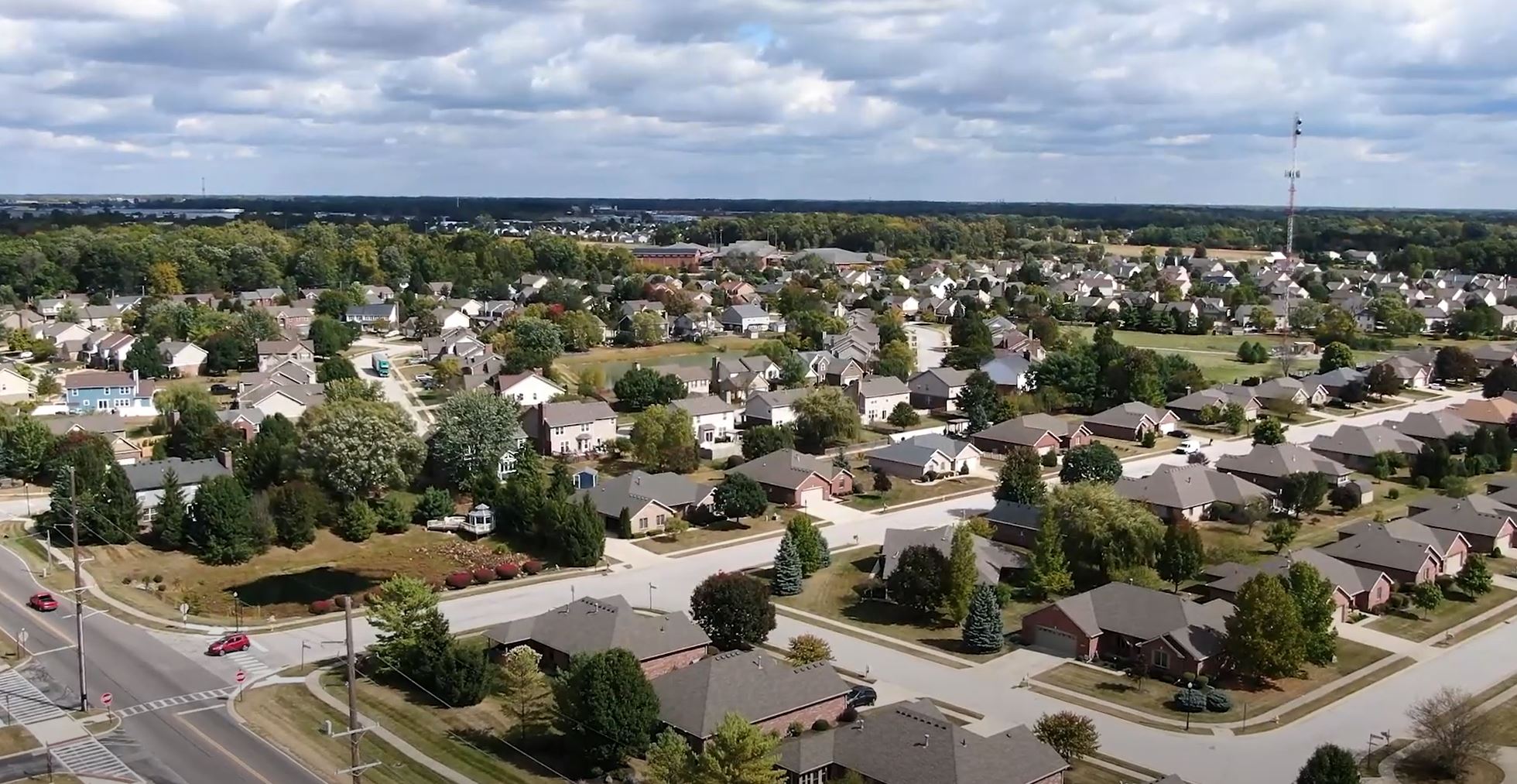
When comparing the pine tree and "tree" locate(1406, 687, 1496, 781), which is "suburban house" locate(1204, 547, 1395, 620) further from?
the pine tree

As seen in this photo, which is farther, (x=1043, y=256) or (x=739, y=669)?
(x=1043, y=256)

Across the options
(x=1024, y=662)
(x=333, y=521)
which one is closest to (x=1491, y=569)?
(x=1024, y=662)

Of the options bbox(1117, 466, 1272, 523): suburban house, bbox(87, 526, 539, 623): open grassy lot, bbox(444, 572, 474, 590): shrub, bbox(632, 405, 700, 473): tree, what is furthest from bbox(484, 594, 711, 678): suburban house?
bbox(1117, 466, 1272, 523): suburban house

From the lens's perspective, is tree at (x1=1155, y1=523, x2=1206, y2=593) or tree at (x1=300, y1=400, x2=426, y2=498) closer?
tree at (x1=1155, y1=523, x2=1206, y2=593)

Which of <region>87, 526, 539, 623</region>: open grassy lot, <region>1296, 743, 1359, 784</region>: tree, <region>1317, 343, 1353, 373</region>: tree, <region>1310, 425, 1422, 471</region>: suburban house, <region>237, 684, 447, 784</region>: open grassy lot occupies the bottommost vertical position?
<region>87, 526, 539, 623</region>: open grassy lot

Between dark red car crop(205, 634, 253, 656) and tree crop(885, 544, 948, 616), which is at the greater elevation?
tree crop(885, 544, 948, 616)

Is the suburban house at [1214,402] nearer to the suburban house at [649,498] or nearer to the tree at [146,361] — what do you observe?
the suburban house at [649,498]

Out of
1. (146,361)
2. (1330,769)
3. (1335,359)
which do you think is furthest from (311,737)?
(1335,359)

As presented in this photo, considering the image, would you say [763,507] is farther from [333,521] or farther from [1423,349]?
[1423,349]
